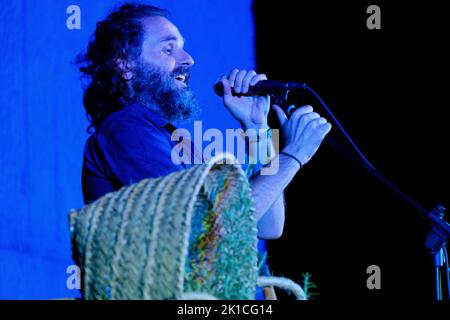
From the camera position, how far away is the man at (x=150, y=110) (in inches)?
49.3

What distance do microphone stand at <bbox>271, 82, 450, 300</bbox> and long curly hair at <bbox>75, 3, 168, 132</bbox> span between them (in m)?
0.60

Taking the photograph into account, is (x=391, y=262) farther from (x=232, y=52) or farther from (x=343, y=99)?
(x=232, y=52)

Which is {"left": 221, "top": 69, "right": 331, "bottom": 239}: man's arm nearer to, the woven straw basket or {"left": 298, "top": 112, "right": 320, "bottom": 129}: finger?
{"left": 298, "top": 112, "right": 320, "bottom": 129}: finger

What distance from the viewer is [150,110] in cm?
149

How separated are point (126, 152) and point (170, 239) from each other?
0.64m

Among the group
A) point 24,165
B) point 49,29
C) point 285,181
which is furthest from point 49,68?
point 285,181

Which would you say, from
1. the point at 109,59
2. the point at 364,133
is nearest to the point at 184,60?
the point at 109,59

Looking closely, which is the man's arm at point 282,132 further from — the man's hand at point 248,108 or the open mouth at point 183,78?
the open mouth at point 183,78

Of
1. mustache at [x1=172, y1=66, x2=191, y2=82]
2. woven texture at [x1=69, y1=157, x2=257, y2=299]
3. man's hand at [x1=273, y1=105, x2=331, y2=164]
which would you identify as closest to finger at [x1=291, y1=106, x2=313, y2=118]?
man's hand at [x1=273, y1=105, x2=331, y2=164]

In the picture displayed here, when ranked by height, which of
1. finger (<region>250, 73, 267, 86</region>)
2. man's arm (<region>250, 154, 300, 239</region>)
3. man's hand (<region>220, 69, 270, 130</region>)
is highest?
finger (<region>250, 73, 267, 86</region>)

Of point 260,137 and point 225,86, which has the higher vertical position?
point 225,86

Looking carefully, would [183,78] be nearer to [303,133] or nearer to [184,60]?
[184,60]

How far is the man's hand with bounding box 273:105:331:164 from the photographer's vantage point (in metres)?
1.24

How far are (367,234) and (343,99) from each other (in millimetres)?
574
